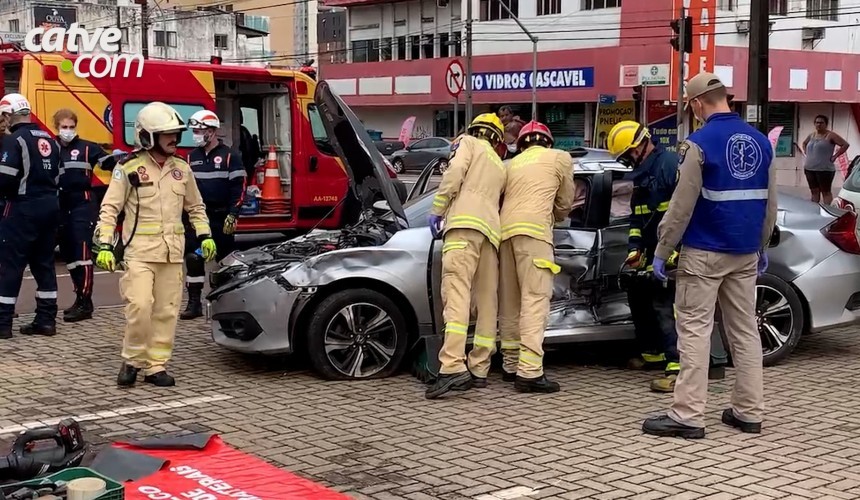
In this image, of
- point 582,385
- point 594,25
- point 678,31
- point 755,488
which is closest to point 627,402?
point 582,385

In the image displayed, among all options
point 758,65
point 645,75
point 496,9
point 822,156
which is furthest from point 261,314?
point 496,9

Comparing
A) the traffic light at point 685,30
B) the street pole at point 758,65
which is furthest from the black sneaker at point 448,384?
the traffic light at point 685,30

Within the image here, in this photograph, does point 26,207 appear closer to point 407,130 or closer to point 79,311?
point 79,311

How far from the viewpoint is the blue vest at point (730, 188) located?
543 cm

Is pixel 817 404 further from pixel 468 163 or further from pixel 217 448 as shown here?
pixel 217 448

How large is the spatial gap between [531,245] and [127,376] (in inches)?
112

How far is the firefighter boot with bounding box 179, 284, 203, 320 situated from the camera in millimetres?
9461

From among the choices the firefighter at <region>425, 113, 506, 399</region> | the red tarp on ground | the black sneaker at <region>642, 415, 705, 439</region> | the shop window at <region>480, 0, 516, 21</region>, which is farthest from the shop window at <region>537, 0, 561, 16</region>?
the red tarp on ground

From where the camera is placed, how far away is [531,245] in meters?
6.52

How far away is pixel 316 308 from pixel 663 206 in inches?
93.1

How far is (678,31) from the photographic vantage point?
22.0 metres

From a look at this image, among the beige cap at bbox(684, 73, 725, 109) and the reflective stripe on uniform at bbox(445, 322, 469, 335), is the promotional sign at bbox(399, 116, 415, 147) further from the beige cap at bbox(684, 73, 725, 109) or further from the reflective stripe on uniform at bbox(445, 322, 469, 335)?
the beige cap at bbox(684, 73, 725, 109)

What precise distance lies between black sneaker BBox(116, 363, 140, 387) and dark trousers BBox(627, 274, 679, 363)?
3400 millimetres

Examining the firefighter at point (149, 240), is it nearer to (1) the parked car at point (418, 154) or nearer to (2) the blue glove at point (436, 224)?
(2) the blue glove at point (436, 224)
